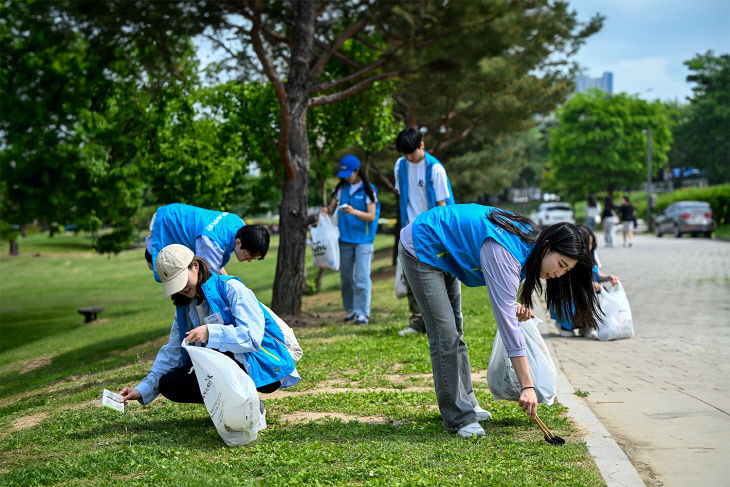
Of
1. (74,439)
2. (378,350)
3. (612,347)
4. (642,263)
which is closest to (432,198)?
(378,350)

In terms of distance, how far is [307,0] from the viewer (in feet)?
36.3

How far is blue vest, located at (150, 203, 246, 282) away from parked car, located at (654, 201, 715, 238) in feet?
100

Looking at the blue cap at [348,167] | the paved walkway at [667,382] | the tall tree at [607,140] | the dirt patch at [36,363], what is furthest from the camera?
the tall tree at [607,140]

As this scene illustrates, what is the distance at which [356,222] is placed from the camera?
9.54m

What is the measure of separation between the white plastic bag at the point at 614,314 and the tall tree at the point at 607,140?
54944mm

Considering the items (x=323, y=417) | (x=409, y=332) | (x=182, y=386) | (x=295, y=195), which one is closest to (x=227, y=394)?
(x=182, y=386)

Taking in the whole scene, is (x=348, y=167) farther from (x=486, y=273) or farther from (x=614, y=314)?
(x=486, y=273)

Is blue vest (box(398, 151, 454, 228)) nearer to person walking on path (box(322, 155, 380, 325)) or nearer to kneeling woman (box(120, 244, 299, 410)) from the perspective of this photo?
person walking on path (box(322, 155, 380, 325))

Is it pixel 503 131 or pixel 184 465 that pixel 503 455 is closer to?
pixel 184 465

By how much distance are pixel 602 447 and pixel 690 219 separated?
3119cm

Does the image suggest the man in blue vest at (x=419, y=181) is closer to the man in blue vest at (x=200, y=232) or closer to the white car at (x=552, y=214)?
the man in blue vest at (x=200, y=232)

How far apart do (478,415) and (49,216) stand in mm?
12772

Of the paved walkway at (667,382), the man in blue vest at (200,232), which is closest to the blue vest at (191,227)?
the man in blue vest at (200,232)

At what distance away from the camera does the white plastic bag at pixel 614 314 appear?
8.50m
